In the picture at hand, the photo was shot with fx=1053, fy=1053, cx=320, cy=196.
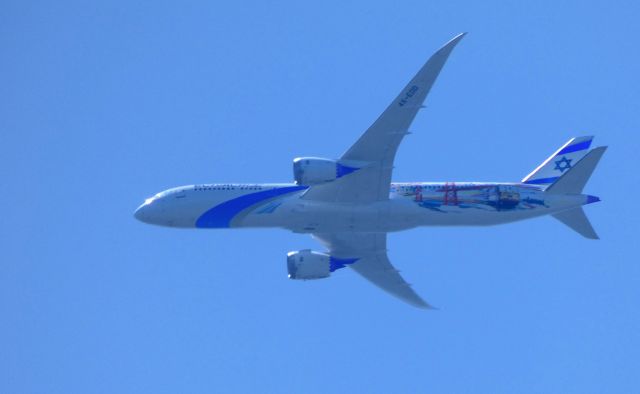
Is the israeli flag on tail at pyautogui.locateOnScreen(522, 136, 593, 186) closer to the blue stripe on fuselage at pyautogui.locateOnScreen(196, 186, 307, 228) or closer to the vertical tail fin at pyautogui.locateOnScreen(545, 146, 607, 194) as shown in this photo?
the vertical tail fin at pyautogui.locateOnScreen(545, 146, 607, 194)

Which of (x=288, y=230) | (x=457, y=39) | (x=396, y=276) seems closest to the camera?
(x=457, y=39)

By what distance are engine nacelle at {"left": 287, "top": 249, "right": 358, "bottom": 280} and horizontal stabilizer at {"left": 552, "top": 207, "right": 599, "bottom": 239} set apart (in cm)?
1471

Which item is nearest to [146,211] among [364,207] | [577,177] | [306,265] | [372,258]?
[306,265]

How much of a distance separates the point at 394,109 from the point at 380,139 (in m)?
1.97

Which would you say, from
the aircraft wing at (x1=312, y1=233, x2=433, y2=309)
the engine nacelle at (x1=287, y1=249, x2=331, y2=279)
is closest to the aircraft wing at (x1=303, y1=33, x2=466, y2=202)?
the aircraft wing at (x1=312, y1=233, x2=433, y2=309)

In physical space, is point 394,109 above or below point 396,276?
above

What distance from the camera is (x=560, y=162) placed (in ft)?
211

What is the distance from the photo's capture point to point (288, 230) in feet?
203

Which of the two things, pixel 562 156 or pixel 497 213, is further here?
pixel 562 156

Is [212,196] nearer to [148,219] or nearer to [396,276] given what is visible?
[148,219]

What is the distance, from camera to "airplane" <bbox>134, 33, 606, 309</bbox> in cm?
5784

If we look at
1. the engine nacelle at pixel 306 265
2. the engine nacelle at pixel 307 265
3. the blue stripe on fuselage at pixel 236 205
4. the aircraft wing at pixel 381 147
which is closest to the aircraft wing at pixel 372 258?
the engine nacelle at pixel 307 265

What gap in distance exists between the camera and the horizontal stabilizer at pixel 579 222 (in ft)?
199

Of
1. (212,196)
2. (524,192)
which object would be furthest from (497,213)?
(212,196)
